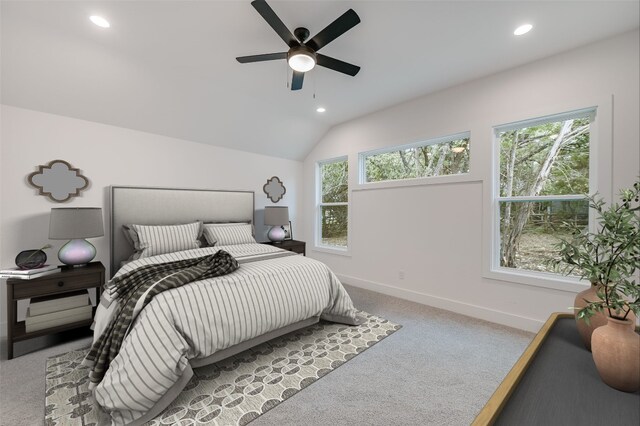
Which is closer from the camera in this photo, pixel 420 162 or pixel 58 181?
pixel 58 181

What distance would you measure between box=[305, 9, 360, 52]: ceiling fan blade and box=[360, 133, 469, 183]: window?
2.05m

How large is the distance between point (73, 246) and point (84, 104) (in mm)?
1513

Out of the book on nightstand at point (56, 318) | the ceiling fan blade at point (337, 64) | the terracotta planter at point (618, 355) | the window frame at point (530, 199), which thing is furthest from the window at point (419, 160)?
the book on nightstand at point (56, 318)

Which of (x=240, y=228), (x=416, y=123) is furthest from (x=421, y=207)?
(x=240, y=228)

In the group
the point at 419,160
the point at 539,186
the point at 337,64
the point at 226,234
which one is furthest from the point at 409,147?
the point at 226,234

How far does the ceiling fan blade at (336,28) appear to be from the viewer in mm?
1745

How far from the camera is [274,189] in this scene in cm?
473

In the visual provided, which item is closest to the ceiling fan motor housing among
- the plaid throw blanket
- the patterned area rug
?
the plaid throw blanket

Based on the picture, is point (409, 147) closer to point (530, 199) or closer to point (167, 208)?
point (530, 199)

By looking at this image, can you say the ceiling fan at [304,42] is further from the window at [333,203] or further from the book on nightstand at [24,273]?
the book on nightstand at [24,273]

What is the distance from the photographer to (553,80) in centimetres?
258

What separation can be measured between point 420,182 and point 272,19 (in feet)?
8.28

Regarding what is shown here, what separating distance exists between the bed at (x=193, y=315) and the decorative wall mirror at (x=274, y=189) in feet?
5.01

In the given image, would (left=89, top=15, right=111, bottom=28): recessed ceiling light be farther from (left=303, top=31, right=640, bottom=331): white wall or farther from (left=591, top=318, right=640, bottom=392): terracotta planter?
(left=591, top=318, right=640, bottom=392): terracotta planter
